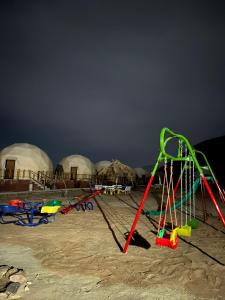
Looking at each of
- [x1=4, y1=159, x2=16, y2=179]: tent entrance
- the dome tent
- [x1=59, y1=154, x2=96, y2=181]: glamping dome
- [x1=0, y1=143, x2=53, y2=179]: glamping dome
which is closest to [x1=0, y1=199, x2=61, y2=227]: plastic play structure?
[x1=0, y1=143, x2=53, y2=179]: glamping dome

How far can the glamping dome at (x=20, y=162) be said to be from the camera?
2789 centimetres

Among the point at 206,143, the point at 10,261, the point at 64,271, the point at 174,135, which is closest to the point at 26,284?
the point at 64,271

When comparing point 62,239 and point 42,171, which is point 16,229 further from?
point 42,171

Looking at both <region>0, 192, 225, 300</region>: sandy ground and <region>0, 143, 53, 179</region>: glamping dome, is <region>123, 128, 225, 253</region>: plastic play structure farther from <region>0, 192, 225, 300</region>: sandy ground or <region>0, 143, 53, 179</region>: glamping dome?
<region>0, 143, 53, 179</region>: glamping dome

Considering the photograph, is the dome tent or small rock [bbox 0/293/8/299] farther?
the dome tent

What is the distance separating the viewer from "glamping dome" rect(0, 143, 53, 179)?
27.9 metres

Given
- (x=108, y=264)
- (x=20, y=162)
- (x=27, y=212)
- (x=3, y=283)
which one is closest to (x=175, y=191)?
(x=108, y=264)

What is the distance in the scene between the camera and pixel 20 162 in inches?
1120

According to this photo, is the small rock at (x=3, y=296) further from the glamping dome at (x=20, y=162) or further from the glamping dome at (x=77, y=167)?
the glamping dome at (x=77, y=167)

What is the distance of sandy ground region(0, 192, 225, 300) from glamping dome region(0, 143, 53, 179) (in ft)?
67.2

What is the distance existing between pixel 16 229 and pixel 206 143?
9181cm

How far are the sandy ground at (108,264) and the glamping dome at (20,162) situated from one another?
67.2 feet

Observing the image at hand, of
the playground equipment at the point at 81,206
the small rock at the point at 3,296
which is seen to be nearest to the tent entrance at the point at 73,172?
the playground equipment at the point at 81,206

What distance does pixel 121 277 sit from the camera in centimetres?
471
